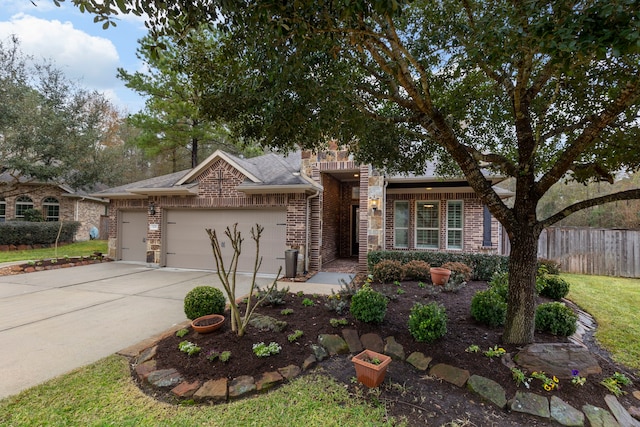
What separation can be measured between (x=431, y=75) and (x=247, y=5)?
293cm

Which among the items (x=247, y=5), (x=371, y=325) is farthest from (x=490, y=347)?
(x=247, y=5)

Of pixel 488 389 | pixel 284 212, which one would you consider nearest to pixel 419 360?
pixel 488 389

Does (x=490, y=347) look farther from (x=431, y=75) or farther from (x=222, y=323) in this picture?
(x=431, y=75)

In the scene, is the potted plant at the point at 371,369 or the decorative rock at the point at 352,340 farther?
the decorative rock at the point at 352,340

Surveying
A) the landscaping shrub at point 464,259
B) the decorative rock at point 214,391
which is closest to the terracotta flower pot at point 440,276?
the landscaping shrub at point 464,259

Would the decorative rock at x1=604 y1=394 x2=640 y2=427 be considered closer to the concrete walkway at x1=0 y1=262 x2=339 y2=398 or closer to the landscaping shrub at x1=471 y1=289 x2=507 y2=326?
the landscaping shrub at x1=471 y1=289 x2=507 y2=326

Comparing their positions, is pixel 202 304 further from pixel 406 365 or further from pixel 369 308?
pixel 406 365

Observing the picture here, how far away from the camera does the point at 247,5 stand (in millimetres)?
2684

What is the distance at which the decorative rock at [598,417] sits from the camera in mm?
2541

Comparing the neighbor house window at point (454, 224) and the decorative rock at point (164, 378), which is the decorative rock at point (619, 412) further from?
the neighbor house window at point (454, 224)

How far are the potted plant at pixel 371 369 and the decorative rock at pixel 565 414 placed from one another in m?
1.46

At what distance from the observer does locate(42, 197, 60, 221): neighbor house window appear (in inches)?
686

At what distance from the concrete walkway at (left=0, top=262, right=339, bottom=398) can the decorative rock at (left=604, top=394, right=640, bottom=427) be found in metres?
5.00

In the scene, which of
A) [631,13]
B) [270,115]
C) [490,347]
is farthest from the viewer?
A: [490,347]
